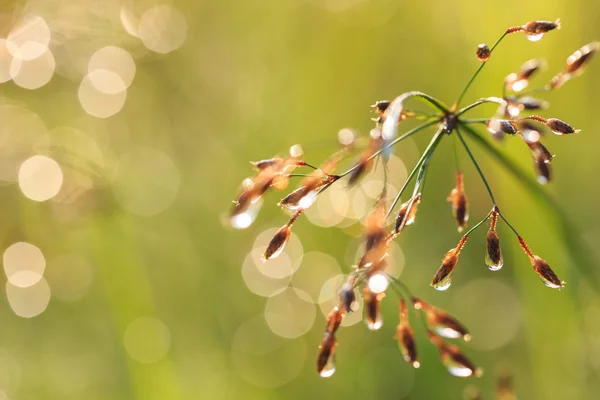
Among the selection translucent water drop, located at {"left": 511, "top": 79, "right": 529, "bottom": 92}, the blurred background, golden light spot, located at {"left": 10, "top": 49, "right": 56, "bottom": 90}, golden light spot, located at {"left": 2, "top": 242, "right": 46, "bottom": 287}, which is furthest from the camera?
golden light spot, located at {"left": 10, "top": 49, "right": 56, "bottom": 90}

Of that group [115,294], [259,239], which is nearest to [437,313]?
[115,294]

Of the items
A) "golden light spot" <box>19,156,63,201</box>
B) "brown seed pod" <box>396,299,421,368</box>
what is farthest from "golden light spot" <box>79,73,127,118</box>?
"brown seed pod" <box>396,299,421,368</box>

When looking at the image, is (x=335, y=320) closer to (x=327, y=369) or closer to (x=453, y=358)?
(x=327, y=369)

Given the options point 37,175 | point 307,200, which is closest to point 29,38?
point 37,175

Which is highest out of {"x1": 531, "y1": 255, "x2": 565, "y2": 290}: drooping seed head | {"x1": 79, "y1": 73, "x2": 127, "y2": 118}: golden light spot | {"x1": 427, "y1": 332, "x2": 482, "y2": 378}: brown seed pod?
{"x1": 79, "y1": 73, "x2": 127, "y2": 118}: golden light spot

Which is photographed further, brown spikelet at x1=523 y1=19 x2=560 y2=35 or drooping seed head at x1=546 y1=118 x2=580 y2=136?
brown spikelet at x1=523 y1=19 x2=560 y2=35

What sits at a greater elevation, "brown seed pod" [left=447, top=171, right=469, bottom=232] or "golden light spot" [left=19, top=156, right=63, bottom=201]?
"golden light spot" [left=19, top=156, right=63, bottom=201]

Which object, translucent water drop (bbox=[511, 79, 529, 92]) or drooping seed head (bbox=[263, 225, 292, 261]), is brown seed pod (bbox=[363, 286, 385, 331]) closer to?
drooping seed head (bbox=[263, 225, 292, 261])

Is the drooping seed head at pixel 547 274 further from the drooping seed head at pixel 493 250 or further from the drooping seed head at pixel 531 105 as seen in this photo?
the drooping seed head at pixel 531 105
